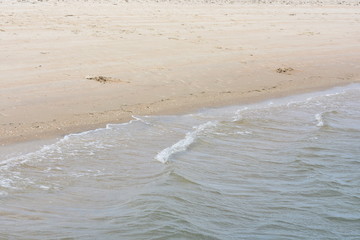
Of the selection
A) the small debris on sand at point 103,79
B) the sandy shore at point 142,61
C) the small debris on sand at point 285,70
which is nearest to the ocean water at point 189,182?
the sandy shore at point 142,61

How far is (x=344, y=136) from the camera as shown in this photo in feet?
28.7

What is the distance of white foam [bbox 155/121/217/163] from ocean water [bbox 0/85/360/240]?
0.01m

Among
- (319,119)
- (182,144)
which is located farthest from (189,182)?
(319,119)

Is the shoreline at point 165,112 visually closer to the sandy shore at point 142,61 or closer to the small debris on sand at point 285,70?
the sandy shore at point 142,61

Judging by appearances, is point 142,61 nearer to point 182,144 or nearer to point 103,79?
point 103,79

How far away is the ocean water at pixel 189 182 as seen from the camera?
17.5 ft

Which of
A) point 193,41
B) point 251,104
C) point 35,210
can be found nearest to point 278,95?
point 251,104

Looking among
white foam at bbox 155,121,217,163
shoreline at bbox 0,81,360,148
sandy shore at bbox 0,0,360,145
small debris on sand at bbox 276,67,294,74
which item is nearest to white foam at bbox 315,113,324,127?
shoreline at bbox 0,81,360,148

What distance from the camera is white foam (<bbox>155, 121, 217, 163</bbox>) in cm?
704

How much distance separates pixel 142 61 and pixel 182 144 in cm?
429

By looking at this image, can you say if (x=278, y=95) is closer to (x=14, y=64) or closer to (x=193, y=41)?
(x=193, y=41)

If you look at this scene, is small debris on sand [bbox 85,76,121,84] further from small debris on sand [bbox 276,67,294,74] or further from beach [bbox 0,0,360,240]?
small debris on sand [bbox 276,67,294,74]

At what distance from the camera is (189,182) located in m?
6.39

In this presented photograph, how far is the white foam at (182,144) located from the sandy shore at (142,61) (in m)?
0.87
